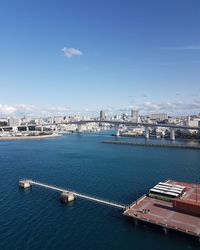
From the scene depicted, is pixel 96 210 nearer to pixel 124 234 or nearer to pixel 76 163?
pixel 124 234

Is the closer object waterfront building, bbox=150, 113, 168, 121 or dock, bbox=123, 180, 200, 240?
dock, bbox=123, 180, 200, 240

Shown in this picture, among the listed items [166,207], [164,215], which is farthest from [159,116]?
[164,215]

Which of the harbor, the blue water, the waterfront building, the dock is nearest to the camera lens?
the blue water

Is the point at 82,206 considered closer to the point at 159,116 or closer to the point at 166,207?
the point at 166,207

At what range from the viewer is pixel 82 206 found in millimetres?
24297

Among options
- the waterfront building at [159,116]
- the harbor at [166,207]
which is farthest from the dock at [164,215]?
the waterfront building at [159,116]

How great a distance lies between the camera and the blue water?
59.2ft

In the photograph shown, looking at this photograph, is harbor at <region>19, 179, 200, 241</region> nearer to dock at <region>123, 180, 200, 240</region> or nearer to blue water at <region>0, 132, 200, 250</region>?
dock at <region>123, 180, 200, 240</region>

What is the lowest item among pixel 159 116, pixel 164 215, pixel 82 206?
pixel 82 206

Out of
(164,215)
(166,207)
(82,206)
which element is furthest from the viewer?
(82,206)

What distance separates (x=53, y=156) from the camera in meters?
52.1

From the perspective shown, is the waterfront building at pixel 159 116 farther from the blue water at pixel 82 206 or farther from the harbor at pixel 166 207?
the harbor at pixel 166 207

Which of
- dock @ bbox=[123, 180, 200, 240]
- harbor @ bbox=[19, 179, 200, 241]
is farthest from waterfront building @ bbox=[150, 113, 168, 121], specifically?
dock @ bbox=[123, 180, 200, 240]

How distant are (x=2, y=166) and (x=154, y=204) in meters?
27.1
